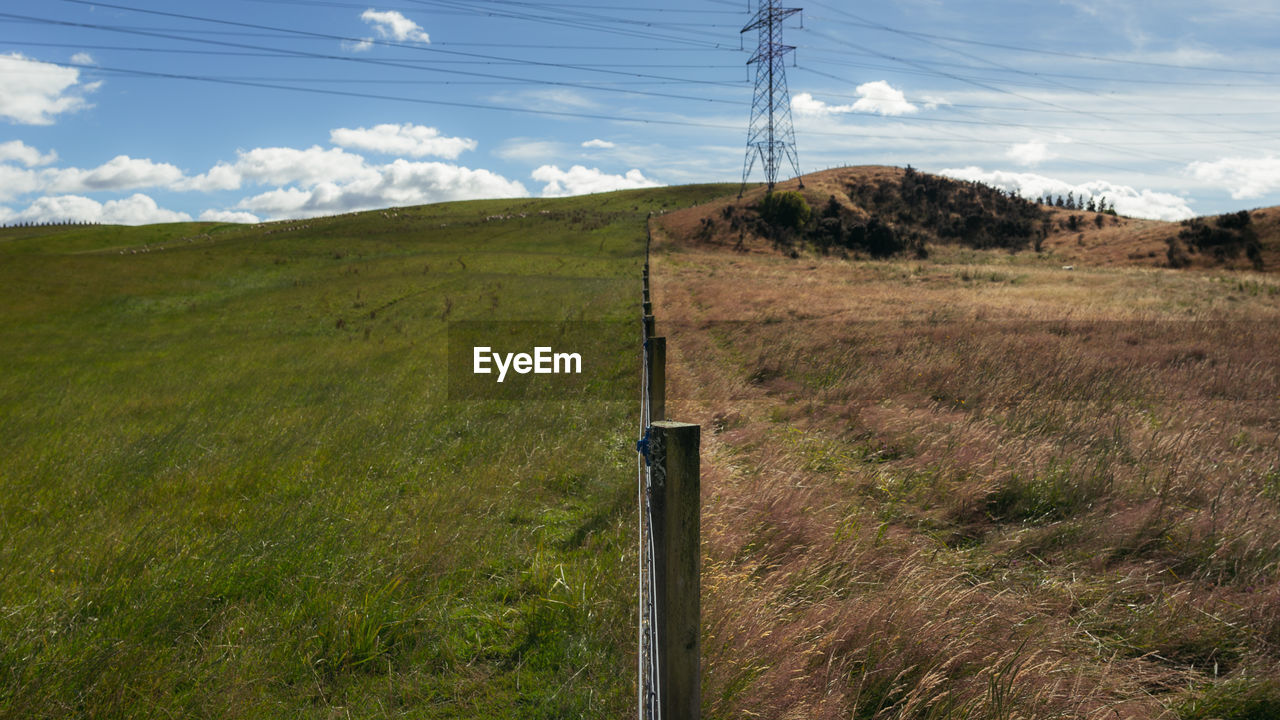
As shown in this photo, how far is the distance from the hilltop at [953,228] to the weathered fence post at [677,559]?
175ft

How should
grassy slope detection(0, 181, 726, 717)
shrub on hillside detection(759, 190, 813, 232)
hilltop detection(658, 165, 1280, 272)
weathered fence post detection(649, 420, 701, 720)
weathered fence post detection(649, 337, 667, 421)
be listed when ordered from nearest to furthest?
weathered fence post detection(649, 420, 701, 720) → grassy slope detection(0, 181, 726, 717) → weathered fence post detection(649, 337, 667, 421) → hilltop detection(658, 165, 1280, 272) → shrub on hillside detection(759, 190, 813, 232)

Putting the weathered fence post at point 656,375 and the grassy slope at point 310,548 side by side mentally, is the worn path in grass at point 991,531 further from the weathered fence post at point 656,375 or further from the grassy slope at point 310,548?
the grassy slope at point 310,548

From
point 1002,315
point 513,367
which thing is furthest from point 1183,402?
point 513,367

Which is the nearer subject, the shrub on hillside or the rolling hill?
the rolling hill

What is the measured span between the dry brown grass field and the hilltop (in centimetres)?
4420

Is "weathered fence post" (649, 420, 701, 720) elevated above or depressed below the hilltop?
below

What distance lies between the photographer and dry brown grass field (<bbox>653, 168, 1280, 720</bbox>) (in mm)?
3471

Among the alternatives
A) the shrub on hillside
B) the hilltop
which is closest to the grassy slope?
the hilltop

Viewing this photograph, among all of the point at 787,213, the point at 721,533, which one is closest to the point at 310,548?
the point at 721,533

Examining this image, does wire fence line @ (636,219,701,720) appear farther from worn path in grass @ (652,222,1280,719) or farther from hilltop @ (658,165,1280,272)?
hilltop @ (658,165,1280,272)

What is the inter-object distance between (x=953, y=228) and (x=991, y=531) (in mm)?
70151

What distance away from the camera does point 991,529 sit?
565 cm

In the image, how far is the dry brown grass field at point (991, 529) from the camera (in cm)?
347

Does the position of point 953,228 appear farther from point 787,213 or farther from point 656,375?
point 656,375
